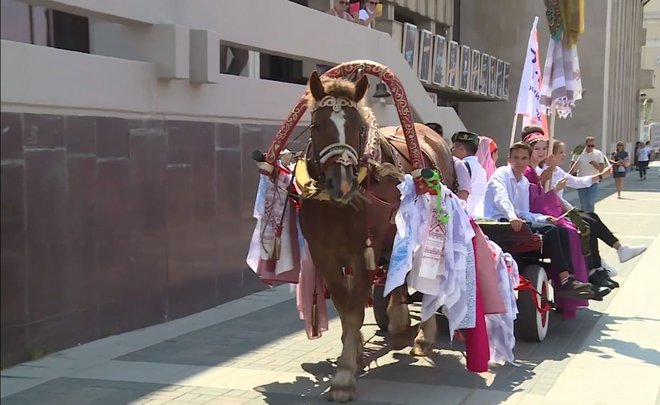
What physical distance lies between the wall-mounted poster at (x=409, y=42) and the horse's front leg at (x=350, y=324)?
57.6 ft

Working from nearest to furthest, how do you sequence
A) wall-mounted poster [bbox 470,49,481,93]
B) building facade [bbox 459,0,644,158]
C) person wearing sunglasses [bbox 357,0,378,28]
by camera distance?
person wearing sunglasses [bbox 357,0,378,28] < wall-mounted poster [bbox 470,49,481,93] < building facade [bbox 459,0,644,158]

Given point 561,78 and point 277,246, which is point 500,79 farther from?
point 277,246

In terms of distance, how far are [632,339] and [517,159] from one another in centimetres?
212

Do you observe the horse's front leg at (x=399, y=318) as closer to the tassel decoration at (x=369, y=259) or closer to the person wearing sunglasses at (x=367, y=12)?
the tassel decoration at (x=369, y=259)

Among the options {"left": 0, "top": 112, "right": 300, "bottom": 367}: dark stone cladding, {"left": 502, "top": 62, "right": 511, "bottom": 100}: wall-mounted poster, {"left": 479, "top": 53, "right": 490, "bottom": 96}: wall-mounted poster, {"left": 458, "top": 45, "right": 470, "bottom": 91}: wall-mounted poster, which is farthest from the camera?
{"left": 502, "top": 62, "right": 511, "bottom": 100}: wall-mounted poster

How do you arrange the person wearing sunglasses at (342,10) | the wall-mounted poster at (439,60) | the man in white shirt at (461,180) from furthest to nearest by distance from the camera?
the wall-mounted poster at (439,60)
the person wearing sunglasses at (342,10)
the man in white shirt at (461,180)

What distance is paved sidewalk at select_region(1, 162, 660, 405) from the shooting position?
225 inches

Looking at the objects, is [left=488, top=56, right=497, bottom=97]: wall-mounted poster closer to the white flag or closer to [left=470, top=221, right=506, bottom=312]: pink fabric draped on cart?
the white flag

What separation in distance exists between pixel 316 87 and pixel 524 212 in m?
3.27

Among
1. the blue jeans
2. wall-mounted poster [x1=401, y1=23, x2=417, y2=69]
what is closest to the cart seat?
the blue jeans

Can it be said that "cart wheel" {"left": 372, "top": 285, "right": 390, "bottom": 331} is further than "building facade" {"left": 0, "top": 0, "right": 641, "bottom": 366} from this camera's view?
Yes

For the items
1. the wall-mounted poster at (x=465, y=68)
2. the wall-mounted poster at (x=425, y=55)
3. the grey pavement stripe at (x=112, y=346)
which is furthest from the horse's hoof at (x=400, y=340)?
the wall-mounted poster at (x=465, y=68)

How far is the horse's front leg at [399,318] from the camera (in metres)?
6.23

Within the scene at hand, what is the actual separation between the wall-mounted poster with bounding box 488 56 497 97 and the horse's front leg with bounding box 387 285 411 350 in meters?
27.3
